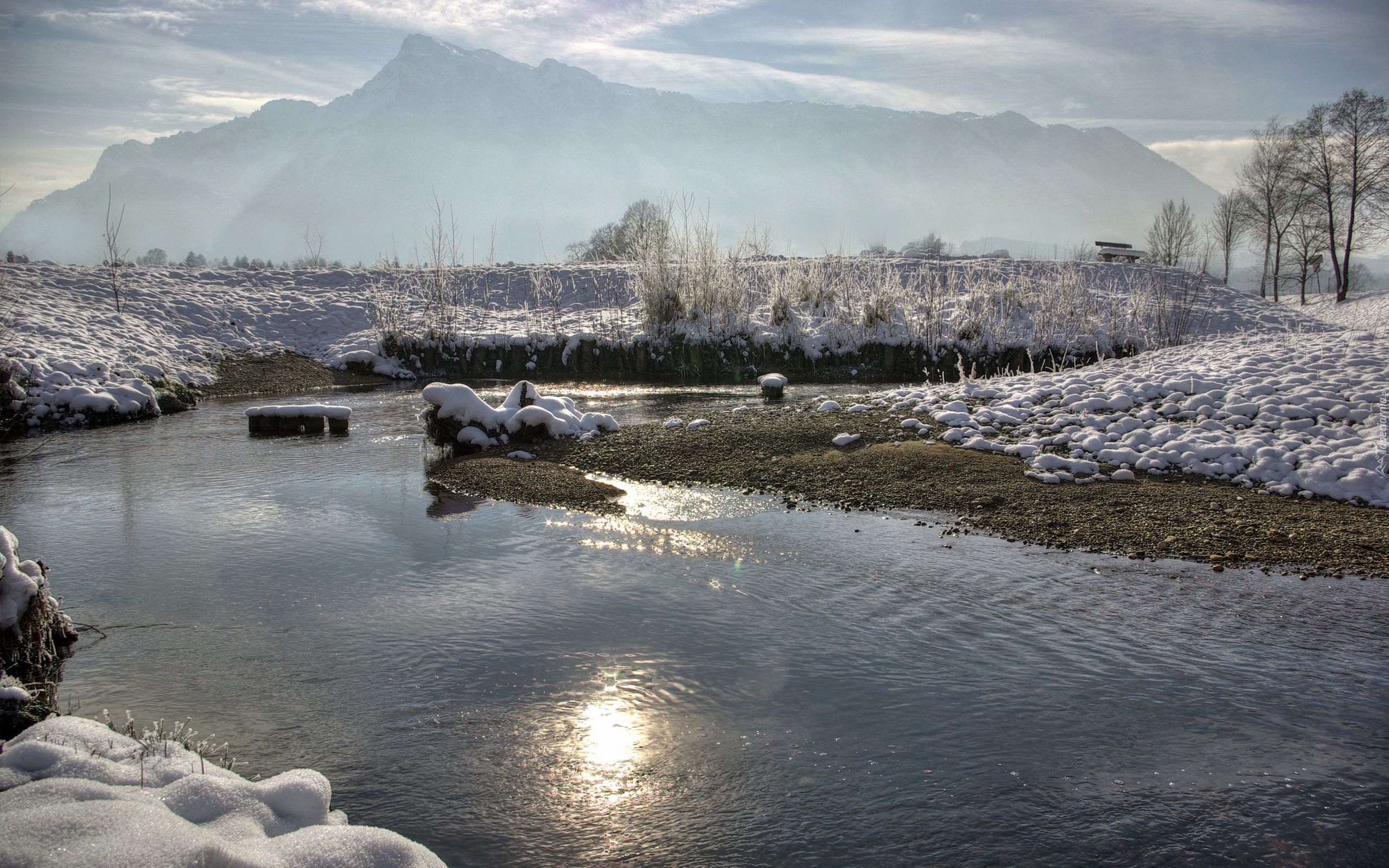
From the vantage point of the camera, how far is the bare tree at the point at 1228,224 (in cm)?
4619

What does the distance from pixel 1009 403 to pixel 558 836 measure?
9.70 m

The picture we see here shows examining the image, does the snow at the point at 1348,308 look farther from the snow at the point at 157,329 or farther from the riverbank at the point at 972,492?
the snow at the point at 157,329

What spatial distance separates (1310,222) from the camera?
4269 centimetres

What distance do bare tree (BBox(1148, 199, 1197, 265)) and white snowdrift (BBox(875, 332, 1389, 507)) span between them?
4017cm

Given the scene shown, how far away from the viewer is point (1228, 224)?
4822cm

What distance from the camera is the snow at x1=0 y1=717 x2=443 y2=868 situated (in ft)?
7.56

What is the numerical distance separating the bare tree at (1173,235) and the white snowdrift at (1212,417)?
40.2 metres

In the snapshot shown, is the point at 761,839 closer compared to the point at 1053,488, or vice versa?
the point at 761,839

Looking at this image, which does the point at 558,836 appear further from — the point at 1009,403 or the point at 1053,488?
the point at 1009,403

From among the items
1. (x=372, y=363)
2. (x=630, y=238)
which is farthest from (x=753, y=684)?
(x=630, y=238)

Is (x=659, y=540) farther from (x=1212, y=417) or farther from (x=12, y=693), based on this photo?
(x=1212, y=417)

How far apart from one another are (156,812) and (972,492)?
7.68 metres

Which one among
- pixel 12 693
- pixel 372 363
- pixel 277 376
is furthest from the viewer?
pixel 372 363

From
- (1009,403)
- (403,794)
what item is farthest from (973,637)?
(1009,403)
